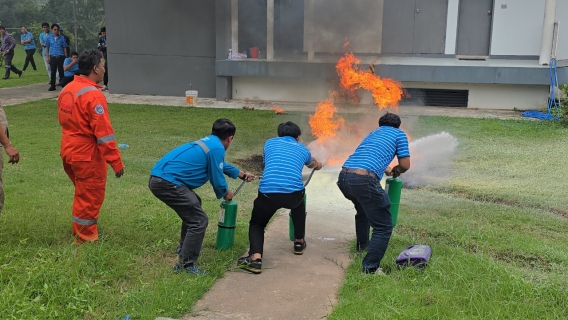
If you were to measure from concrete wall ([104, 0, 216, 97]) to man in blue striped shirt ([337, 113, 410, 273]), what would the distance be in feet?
36.5

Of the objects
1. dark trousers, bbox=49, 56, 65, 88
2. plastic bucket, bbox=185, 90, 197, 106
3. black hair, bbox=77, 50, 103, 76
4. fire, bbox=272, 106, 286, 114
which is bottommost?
fire, bbox=272, 106, 286, 114

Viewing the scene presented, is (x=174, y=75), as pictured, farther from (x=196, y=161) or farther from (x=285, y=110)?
(x=196, y=161)

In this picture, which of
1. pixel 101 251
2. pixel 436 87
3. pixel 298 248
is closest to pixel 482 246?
pixel 298 248

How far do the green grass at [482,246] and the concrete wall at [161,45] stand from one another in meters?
8.39

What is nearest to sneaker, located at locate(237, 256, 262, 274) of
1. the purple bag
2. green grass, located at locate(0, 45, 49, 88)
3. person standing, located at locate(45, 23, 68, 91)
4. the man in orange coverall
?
the purple bag

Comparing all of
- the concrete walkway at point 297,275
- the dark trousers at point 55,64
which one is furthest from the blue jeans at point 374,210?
the dark trousers at point 55,64

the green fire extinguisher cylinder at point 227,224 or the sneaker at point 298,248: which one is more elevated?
the green fire extinguisher cylinder at point 227,224

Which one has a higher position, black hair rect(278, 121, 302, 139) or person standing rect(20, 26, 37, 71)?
person standing rect(20, 26, 37, 71)

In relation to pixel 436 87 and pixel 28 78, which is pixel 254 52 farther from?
pixel 28 78

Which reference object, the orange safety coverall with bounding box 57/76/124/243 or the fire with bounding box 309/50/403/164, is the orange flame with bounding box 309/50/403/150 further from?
the orange safety coverall with bounding box 57/76/124/243

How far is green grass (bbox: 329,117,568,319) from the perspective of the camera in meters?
3.98

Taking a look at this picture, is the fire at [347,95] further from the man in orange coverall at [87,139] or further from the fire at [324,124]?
the man in orange coverall at [87,139]

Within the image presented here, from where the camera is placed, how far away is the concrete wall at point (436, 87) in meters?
13.6

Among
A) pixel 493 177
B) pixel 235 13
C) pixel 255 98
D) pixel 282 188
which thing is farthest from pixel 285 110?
pixel 282 188
